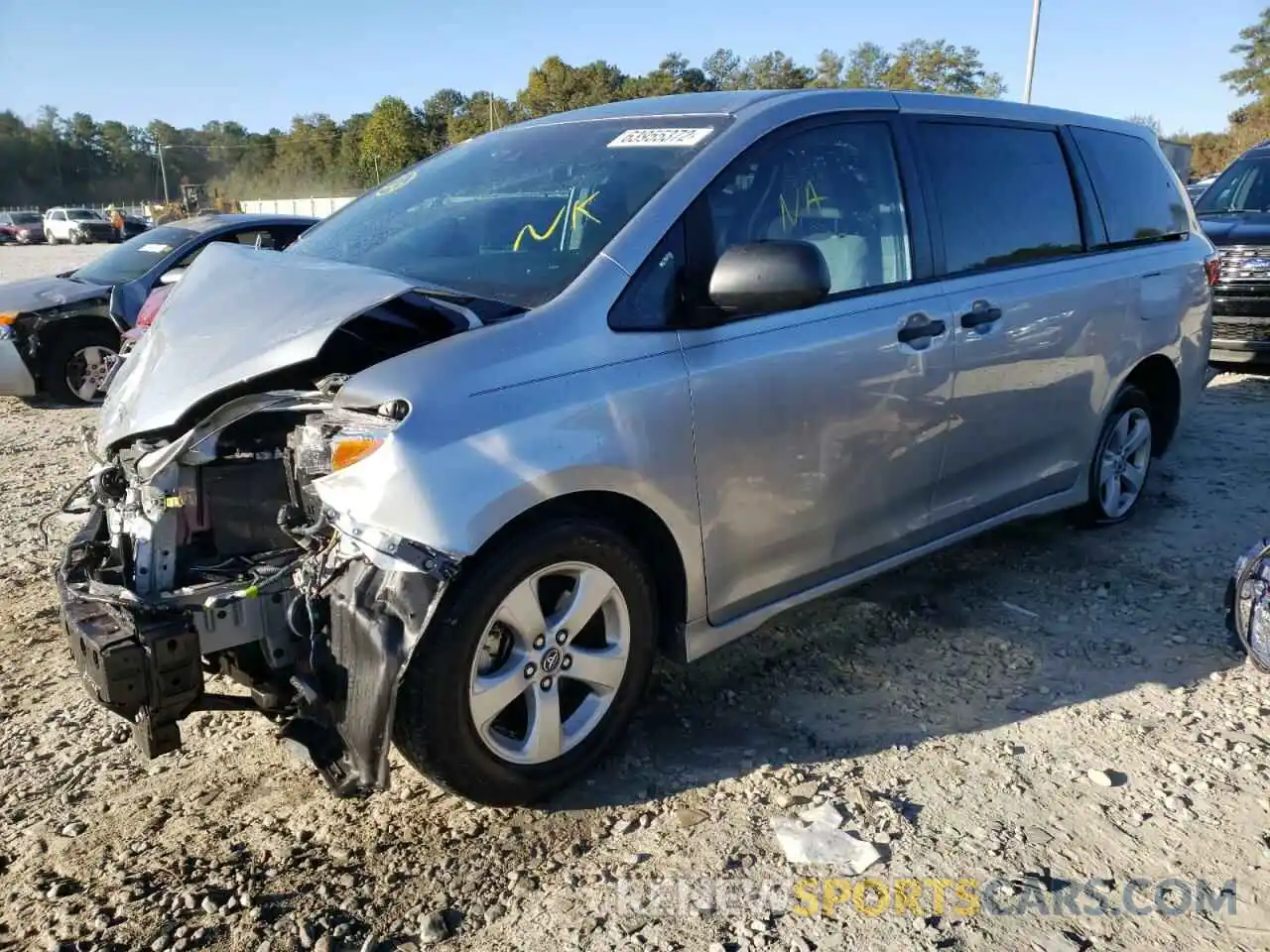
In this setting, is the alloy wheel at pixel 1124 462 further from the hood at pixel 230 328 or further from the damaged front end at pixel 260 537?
the hood at pixel 230 328

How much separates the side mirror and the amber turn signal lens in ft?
3.42

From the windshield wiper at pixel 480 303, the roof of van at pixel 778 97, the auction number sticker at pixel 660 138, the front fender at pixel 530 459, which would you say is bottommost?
the front fender at pixel 530 459

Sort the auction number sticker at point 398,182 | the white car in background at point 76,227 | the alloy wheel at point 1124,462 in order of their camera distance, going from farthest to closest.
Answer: the white car in background at point 76,227 → the alloy wheel at point 1124,462 → the auction number sticker at point 398,182

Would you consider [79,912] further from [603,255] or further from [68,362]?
[68,362]

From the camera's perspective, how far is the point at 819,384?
3.05 metres

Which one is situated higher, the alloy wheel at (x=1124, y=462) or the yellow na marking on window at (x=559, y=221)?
the yellow na marking on window at (x=559, y=221)

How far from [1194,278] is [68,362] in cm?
816

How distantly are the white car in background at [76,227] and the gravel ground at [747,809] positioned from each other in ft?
159

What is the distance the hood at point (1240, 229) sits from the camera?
26.8 feet

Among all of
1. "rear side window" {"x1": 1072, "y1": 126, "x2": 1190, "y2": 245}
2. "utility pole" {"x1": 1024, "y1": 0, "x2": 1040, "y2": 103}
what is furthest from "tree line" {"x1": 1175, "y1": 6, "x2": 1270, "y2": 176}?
"rear side window" {"x1": 1072, "y1": 126, "x2": 1190, "y2": 245}

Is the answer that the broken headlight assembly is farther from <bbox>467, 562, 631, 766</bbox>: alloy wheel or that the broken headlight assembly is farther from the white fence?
the white fence

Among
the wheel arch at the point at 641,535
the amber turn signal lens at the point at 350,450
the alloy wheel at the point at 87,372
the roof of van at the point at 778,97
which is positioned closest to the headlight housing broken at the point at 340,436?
the amber turn signal lens at the point at 350,450

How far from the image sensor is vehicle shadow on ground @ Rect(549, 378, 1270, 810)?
3.00 m

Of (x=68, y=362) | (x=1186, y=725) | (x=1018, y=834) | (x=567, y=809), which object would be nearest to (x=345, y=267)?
(x=567, y=809)
